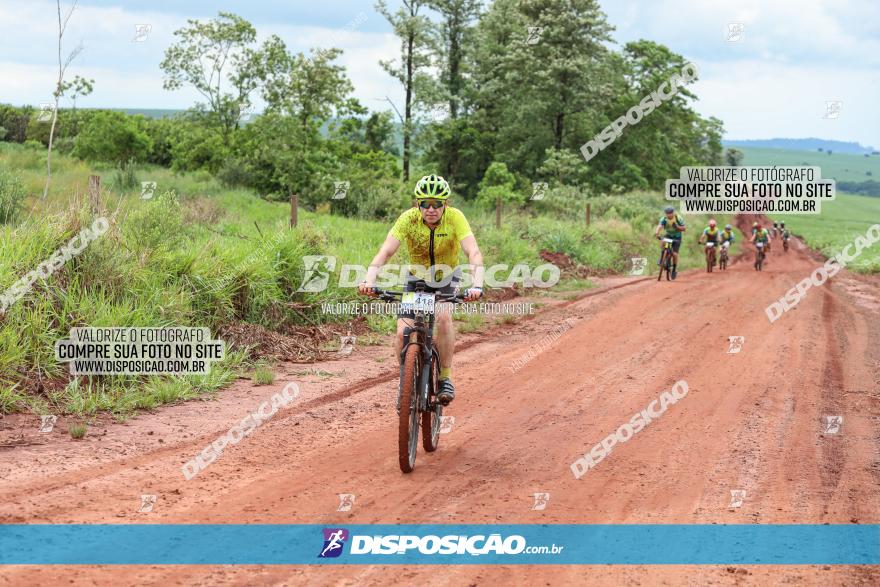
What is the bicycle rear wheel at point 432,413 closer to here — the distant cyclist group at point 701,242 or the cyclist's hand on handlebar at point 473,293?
the cyclist's hand on handlebar at point 473,293

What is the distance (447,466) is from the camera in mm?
7234

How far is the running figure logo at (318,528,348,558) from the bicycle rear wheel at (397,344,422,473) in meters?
1.27

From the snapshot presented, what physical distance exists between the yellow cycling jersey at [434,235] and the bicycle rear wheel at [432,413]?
0.89 metres

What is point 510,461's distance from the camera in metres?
7.45

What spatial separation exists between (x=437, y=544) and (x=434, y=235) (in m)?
3.09

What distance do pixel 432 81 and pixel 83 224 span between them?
42240mm

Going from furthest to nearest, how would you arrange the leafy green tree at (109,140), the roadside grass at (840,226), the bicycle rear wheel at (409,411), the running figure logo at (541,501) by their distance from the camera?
the leafy green tree at (109,140)
the roadside grass at (840,226)
the bicycle rear wheel at (409,411)
the running figure logo at (541,501)

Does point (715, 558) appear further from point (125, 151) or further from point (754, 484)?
point (125, 151)

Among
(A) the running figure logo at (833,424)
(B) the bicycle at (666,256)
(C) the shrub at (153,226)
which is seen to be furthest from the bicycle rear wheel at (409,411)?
(B) the bicycle at (666,256)

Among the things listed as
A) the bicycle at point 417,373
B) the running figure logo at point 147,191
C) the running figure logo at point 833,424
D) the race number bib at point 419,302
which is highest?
the running figure logo at point 147,191

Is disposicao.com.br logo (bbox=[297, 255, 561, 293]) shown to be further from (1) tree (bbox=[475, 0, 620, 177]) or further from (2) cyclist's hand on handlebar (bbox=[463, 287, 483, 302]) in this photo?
(1) tree (bbox=[475, 0, 620, 177])

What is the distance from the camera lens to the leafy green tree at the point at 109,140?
4662 cm

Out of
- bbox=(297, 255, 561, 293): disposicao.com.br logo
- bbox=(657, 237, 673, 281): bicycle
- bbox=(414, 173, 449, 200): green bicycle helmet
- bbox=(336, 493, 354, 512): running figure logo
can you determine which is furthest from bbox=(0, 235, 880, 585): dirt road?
bbox=(657, 237, 673, 281): bicycle

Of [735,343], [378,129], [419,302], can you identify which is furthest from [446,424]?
[378,129]
